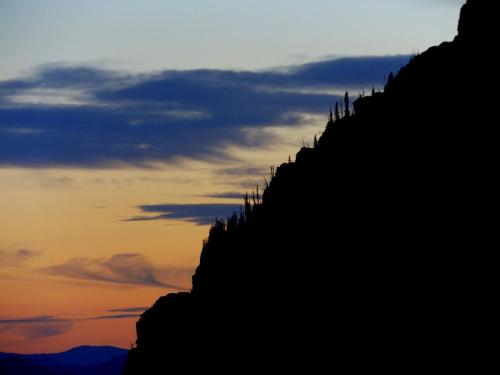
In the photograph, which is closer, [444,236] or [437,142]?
[444,236]

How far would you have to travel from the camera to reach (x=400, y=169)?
189 m

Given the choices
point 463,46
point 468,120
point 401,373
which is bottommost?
point 401,373

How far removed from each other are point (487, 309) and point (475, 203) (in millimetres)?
17764

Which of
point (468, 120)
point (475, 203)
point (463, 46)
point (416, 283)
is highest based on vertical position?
point (463, 46)

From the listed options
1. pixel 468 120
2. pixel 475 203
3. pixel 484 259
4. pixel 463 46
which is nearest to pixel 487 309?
pixel 484 259

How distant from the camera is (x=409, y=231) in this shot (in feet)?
573

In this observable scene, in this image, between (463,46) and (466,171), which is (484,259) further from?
(463,46)

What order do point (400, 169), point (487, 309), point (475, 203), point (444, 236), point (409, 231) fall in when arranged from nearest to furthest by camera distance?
point (487, 309), point (475, 203), point (444, 236), point (409, 231), point (400, 169)

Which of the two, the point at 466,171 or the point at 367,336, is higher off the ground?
the point at 466,171

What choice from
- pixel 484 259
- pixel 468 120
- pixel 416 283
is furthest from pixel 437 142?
pixel 484 259

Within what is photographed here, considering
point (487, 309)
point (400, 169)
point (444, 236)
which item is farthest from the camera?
point (400, 169)

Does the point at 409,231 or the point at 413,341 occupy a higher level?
the point at 409,231

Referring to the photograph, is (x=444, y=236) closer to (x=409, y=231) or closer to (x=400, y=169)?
(x=409, y=231)

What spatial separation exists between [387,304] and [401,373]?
22.3 metres
